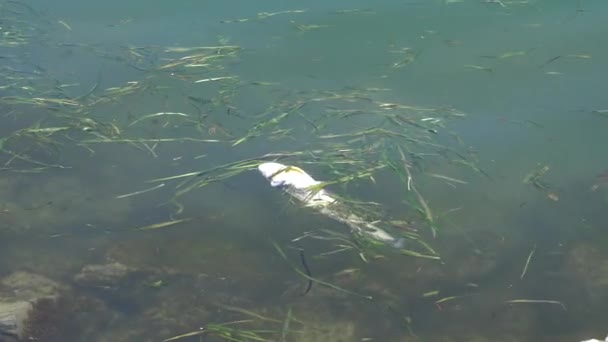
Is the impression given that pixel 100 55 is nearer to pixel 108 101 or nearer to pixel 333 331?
pixel 108 101

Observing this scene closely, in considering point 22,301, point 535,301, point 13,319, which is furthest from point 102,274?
point 535,301

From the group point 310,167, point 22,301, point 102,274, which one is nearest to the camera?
point 22,301

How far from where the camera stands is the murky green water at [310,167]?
8.24ft

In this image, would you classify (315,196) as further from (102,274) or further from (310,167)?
(102,274)

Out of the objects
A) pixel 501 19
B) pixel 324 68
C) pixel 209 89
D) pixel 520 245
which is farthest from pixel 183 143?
pixel 501 19

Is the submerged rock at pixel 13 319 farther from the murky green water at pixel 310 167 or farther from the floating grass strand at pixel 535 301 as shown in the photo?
the floating grass strand at pixel 535 301

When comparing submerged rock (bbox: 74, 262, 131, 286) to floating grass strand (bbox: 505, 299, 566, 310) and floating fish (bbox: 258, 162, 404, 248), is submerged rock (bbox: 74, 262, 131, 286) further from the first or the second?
floating grass strand (bbox: 505, 299, 566, 310)

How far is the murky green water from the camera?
98.9 inches

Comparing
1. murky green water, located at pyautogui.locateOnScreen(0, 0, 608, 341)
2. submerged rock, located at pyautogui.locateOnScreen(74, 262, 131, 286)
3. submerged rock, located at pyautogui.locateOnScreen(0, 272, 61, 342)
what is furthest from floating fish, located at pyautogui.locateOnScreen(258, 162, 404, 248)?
submerged rock, located at pyautogui.locateOnScreen(0, 272, 61, 342)

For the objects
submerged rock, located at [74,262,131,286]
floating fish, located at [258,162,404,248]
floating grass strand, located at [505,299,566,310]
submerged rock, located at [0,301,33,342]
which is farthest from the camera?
floating fish, located at [258,162,404,248]

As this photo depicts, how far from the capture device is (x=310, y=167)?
3238 mm

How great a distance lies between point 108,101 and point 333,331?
2223 mm

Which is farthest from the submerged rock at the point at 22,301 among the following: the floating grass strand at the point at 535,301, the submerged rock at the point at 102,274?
the floating grass strand at the point at 535,301

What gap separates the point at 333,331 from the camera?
7.91 feet
